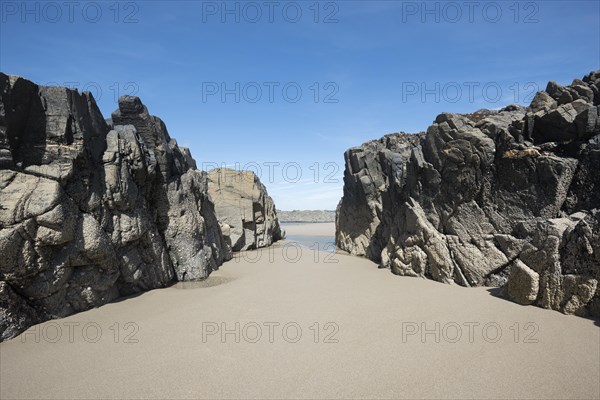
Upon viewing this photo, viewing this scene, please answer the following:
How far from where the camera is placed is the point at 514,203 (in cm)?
882

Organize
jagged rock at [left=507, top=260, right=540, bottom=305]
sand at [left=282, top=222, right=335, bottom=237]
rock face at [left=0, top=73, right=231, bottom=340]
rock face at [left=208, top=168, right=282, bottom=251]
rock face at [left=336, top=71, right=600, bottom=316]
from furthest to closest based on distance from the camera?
sand at [left=282, top=222, right=335, bottom=237] < rock face at [left=208, top=168, right=282, bottom=251] < jagged rock at [left=507, top=260, right=540, bottom=305] < rock face at [left=336, top=71, right=600, bottom=316] < rock face at [left=0, top=73, right=231, bottom=340]

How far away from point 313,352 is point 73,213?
5.66m

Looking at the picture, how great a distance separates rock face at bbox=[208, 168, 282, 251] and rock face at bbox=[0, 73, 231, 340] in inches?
368

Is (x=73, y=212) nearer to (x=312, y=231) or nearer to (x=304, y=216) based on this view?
(x=312, y=231)

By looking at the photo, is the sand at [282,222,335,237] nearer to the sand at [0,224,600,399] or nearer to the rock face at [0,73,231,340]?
the rock face at [0,73,231,340]

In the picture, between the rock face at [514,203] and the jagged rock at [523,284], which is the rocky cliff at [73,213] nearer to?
the rock face at [514,203]

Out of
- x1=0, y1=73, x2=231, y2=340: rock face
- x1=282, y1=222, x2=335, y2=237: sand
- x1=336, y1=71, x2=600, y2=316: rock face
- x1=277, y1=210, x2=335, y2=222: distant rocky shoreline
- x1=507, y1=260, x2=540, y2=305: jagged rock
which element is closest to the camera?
x1=0, y1=73, x2=231, y2=340: rock face

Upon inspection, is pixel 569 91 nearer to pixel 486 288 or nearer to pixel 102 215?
pixel 486 288

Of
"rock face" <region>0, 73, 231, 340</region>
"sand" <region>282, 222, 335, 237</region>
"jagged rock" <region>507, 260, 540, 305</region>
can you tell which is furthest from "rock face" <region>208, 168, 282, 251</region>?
"sand" <region>282, 222, 335, 237</region>

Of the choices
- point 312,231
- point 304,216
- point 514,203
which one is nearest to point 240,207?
point 514,203

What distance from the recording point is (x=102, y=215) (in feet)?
26.2

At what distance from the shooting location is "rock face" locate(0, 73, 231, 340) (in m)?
6.10

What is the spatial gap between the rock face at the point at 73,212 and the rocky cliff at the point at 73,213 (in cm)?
2

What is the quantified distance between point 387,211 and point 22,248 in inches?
497
